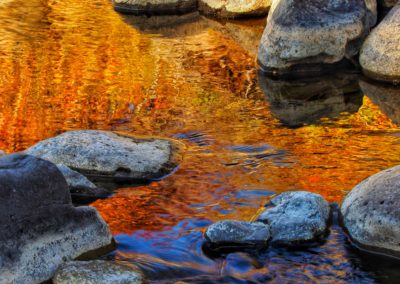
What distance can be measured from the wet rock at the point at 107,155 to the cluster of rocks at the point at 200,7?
10833mm

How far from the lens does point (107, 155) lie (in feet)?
33.2

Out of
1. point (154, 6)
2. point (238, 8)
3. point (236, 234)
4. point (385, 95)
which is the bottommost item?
point (154, 6)

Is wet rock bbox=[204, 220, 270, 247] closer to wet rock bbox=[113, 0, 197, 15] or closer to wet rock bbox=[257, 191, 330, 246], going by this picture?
wet rock bbox=[257, 191, 330, 246]

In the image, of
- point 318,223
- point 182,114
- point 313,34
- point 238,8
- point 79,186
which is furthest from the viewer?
point 238,8

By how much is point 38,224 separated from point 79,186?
6.72 ft

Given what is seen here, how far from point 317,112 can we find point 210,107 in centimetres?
173

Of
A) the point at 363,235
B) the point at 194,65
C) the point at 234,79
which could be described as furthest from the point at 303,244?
the point at 194,65

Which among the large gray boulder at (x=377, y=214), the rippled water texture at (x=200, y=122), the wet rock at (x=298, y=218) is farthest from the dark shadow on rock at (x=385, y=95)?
the wet rock at (x=298, y=218)

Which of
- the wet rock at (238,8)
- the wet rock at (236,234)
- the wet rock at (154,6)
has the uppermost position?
the wet rock at (236,234)

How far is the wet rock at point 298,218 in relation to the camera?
318 inches

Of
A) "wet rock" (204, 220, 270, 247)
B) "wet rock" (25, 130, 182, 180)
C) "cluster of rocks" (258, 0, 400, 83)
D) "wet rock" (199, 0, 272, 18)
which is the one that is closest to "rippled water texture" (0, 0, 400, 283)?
"wet rock" (204, 220, 270, 247)

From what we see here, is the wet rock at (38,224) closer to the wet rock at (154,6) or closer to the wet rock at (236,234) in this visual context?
the wet rock at (236,234)

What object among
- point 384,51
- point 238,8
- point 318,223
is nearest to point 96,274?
point 318,223

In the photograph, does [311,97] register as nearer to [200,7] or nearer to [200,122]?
[200,122]
